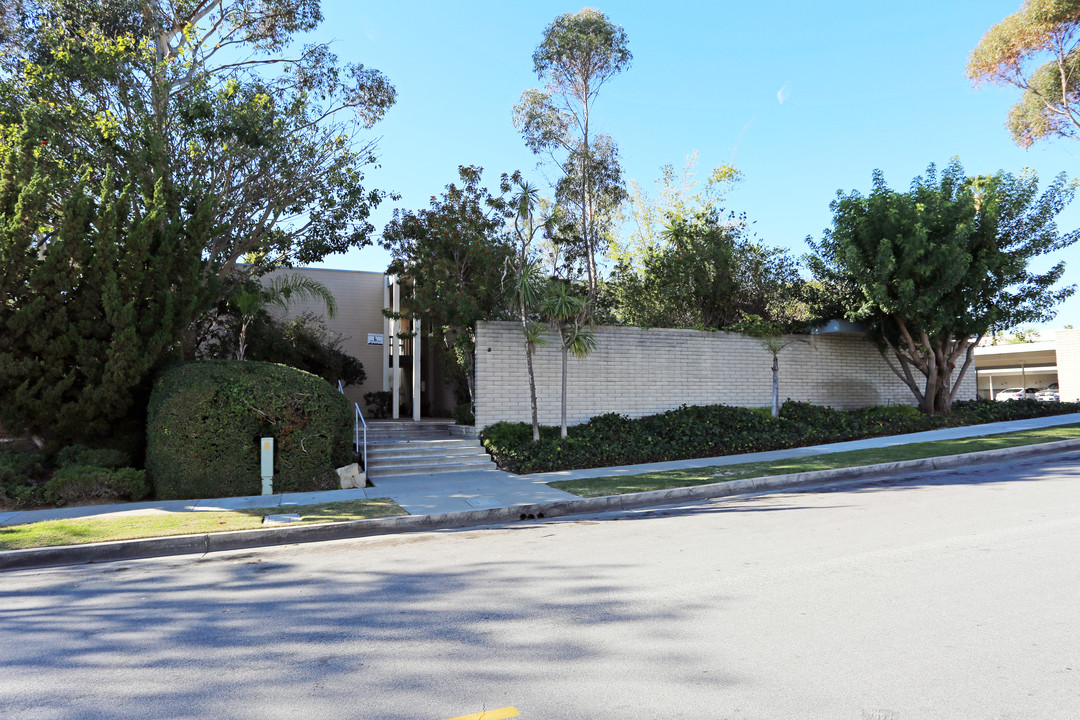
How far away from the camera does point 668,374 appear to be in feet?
55.9

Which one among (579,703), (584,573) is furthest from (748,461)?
(579,703)

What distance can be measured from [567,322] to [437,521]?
24.0 feet

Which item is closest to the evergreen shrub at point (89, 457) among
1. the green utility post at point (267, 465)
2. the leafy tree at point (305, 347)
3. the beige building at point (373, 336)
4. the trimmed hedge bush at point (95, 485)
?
the trimmed hedge bush at point (95, 485)

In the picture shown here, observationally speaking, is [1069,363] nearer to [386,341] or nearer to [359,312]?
[386,341]

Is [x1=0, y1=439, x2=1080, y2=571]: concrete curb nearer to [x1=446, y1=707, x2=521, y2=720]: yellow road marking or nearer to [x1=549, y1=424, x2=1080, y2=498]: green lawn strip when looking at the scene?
[x1=549, y1=424, x2=1080, y2=498]: green lawn strip

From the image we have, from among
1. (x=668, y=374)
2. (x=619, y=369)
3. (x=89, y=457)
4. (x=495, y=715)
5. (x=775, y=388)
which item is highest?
(x=619, y=369)

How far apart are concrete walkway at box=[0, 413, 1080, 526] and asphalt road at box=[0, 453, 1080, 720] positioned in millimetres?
2244

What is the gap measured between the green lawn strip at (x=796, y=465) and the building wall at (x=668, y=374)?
416 centimetres

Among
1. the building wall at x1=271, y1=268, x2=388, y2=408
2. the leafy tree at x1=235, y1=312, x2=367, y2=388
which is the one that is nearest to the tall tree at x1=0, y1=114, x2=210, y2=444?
the leafy tree at x1=235, y1=312, x2=367, y2=388

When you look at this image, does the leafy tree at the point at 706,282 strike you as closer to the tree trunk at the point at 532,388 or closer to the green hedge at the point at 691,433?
the green hedge at the point at 691,433

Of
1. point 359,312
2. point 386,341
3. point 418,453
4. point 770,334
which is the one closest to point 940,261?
point 770,334

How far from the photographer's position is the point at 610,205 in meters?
18.8

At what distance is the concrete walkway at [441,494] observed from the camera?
9383 mm

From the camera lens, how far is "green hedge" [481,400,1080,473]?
43.8ft
